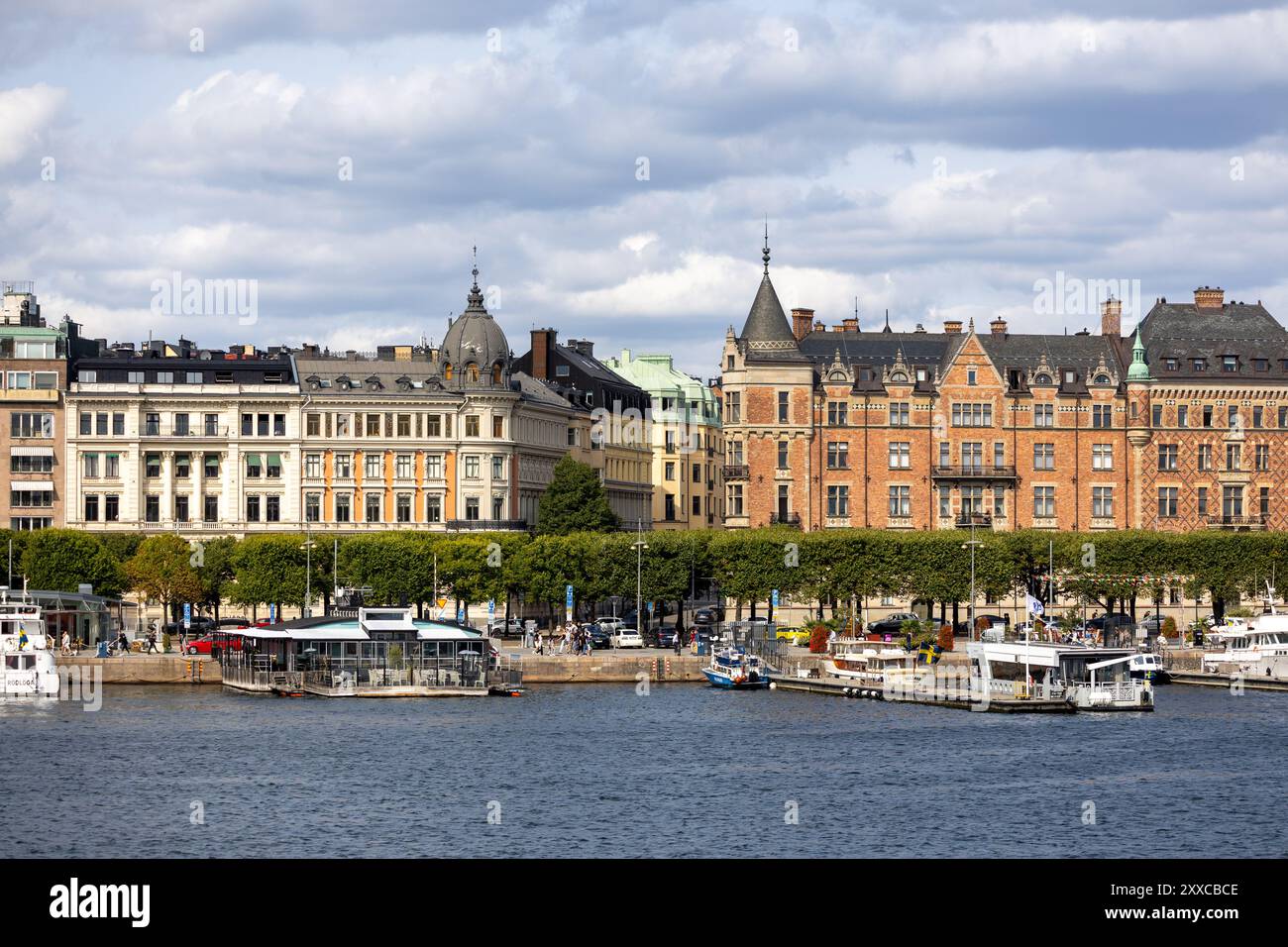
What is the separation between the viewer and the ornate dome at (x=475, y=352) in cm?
12738

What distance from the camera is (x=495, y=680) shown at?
9025 centimetres

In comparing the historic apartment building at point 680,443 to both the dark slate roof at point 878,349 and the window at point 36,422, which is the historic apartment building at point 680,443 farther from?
the window at point 36,422

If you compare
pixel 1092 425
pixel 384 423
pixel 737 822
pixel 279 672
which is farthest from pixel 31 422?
pixel 737 822

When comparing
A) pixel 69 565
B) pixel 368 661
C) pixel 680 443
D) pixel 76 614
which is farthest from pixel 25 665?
pixel 680 443

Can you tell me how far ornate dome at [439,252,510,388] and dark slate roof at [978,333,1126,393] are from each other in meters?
29.2

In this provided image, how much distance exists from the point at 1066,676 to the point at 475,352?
51.1 metres

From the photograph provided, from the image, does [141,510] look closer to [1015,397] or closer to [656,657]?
[656,657]

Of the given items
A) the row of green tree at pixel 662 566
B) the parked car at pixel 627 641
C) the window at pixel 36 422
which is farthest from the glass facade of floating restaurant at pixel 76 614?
the parked car at pixel 627 641

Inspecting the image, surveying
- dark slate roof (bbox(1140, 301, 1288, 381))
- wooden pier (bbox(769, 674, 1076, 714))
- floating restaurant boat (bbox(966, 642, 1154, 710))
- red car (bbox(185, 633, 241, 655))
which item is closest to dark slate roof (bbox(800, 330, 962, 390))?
dark slate roof (bbox(1140, 301, 1288, 381))

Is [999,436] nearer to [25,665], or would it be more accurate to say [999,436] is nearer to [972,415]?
[972,415]

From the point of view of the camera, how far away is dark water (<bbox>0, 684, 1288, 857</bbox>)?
5006cm

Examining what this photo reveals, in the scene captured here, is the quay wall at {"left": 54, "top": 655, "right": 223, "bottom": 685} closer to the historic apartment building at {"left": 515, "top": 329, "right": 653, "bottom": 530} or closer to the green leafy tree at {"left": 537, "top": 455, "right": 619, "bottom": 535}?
the green leafy tree at {"left": 537, "top": 455, "right": 619, "bottom": 535}

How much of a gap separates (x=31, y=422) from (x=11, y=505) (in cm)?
499
